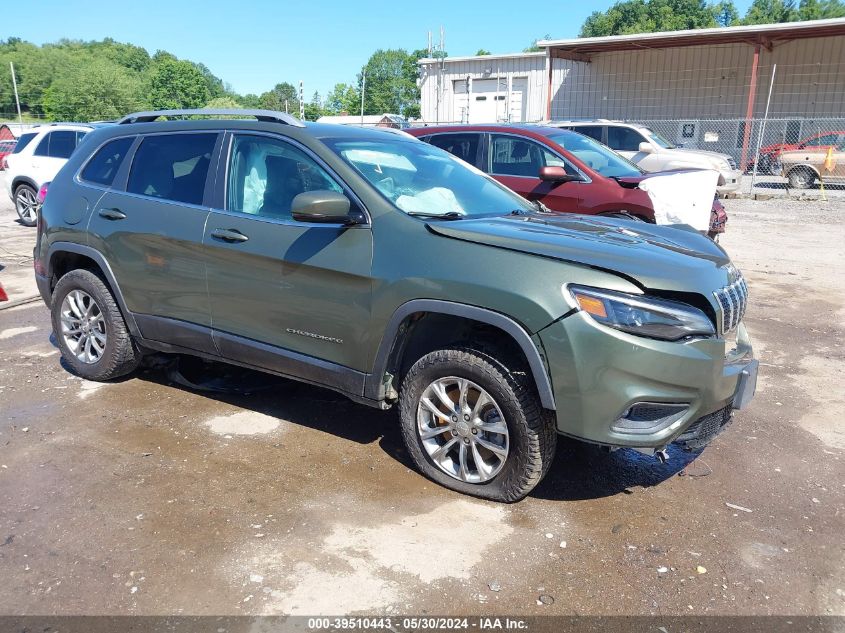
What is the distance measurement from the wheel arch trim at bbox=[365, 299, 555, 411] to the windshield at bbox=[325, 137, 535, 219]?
1.94 ft

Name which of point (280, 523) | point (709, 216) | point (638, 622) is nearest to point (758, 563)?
point (638, 622)

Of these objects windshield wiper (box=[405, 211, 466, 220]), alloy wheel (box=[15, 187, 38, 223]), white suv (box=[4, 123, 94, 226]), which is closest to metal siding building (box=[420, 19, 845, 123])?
white suv (box=[4, 123, 94, 226])

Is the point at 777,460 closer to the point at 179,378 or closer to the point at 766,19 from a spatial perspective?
the point at 179,378

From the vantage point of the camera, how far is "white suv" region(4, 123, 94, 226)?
12.8 metres

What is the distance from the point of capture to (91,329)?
16.5 feet

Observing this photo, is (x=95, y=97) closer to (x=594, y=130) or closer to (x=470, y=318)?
(x=594, y=130)

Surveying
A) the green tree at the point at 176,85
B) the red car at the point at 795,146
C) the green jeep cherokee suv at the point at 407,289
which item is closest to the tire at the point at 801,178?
the red car at the point at 795,146

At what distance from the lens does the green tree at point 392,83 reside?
105m

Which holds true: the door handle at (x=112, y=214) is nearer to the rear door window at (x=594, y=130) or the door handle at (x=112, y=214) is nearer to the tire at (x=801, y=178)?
the rear door window at (x=594, y=130)

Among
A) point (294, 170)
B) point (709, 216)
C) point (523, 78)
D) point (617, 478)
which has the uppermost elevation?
point (523, 78)

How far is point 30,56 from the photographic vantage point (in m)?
94.6

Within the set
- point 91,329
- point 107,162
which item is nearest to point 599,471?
point 91,329

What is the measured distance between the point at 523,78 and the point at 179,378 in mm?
31548

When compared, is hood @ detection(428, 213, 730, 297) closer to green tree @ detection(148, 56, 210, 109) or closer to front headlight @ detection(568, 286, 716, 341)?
front headlight @ detection(568, 286, 716, 341)
